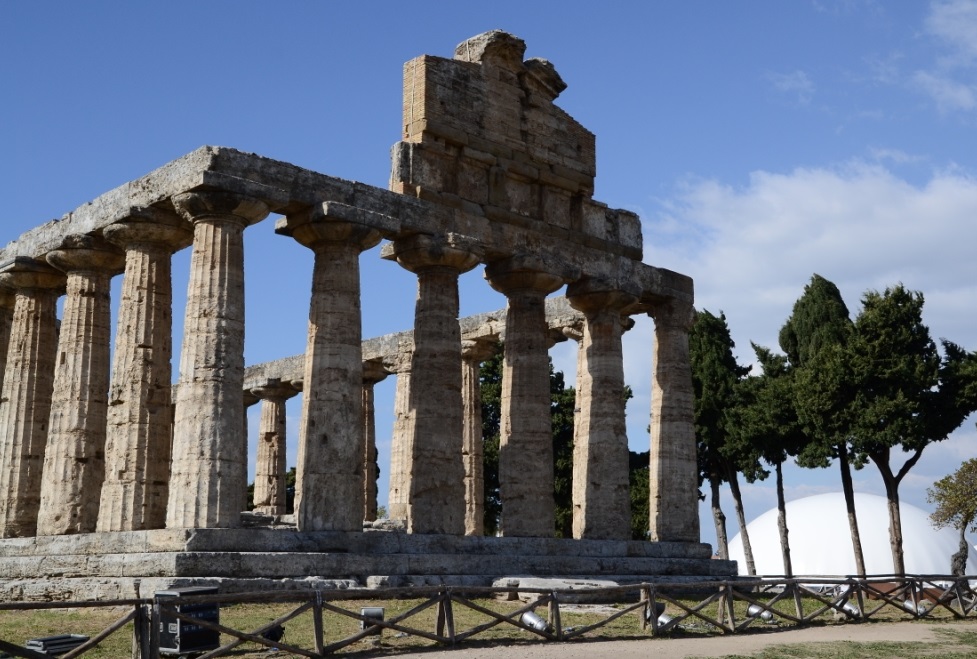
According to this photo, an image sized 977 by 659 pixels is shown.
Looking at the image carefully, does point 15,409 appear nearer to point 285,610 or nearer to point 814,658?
point 285,610

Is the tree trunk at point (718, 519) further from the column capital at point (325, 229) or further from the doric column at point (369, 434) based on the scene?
the column capital at point (325, 229)

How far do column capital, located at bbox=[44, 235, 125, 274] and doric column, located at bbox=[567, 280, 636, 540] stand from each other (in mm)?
11993

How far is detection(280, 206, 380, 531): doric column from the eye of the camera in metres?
24.7

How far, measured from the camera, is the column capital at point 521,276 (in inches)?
1167

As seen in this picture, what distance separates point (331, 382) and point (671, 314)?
40.4 feet

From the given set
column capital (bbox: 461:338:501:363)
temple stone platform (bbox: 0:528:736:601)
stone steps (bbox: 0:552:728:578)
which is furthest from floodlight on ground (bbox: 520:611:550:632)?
column capital (bbox: 461:338:501:363)

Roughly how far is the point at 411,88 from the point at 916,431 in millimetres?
23324

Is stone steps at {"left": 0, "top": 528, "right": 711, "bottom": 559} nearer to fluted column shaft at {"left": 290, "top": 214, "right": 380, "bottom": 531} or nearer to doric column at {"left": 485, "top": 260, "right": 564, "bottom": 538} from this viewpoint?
fluted column shaft at {"left": 290, "top": 214, "right": 380, "bottom": 531}

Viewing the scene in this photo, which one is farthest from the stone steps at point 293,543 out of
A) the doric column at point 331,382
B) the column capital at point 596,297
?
the column capital at point 596,297

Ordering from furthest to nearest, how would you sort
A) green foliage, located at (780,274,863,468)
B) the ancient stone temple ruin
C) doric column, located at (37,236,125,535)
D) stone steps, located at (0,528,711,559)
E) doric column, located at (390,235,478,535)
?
green foliage, located at (780,274,863,468)
doric column, located at (390,235,478,535)
doric column, located at (37,236,125,535)
the ancient stone temple ruin
stone steps, located at (0,528,711,559)

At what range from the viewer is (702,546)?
107ft

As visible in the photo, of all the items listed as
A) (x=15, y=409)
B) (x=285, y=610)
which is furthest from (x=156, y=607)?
(x=15, y=409)

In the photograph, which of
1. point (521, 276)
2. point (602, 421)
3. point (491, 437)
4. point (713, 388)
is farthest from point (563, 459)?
point (521, 276)

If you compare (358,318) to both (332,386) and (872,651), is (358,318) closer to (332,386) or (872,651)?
(332,386)
